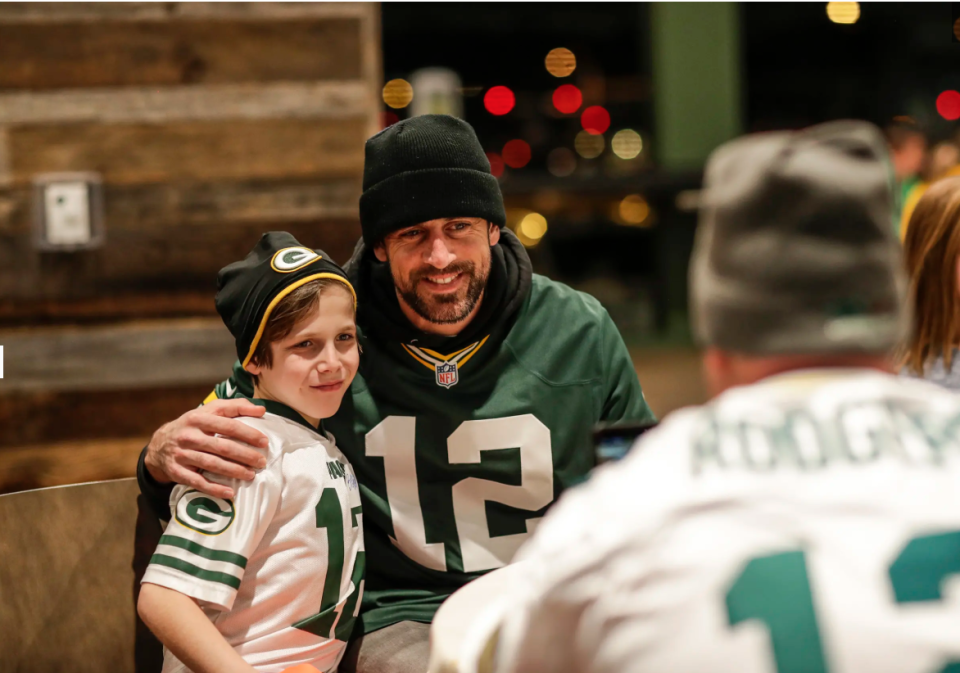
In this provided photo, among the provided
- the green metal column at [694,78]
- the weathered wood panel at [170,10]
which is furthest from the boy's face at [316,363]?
the green metal column at [694,78]

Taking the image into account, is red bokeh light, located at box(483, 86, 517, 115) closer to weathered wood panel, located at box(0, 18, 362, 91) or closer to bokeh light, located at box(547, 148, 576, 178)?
bokeh light, located at box(547, 148, 576, 178)

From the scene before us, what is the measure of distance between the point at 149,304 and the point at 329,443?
4.11 ft

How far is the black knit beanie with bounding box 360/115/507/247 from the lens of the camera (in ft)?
6.10

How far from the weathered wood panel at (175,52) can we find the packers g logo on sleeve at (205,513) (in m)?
1.59

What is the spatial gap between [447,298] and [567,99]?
7691mm

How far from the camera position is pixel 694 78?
26.0 feet

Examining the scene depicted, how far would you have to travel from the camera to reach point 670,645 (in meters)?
0.68

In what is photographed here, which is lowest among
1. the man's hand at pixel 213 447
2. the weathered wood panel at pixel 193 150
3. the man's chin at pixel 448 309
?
the man's hand at pixel 213 447

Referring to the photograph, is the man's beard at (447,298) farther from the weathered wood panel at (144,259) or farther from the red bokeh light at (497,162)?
the red bokeh light at (497,162)

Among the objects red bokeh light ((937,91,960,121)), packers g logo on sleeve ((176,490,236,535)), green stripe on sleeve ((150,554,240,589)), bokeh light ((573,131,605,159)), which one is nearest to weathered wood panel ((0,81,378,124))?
packers g logo on sleeve ((176,490,236,535))

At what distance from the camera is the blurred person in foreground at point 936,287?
2125 mm

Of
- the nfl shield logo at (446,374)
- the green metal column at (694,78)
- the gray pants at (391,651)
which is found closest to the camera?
the gray pants at (391,651)

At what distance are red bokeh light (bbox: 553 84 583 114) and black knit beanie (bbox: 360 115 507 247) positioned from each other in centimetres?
743

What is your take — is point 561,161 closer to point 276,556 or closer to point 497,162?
point 497,162
